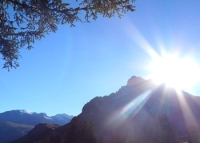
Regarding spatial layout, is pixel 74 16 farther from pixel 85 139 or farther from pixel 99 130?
pixel 99 130

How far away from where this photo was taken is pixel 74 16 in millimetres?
11211

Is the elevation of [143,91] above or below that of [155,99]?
above

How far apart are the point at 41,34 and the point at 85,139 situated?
2872 cm

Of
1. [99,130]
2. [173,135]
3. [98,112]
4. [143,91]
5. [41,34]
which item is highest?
[143,91]

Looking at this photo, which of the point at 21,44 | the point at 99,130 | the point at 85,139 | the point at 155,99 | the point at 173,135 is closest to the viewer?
the point at 21,44

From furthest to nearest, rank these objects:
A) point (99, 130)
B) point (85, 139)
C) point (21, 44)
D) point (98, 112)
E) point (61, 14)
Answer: point (98, 112)
point (99, 130)
point (85, 139)
point (21, 44)
point (61, 14)

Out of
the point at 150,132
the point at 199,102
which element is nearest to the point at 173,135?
the point at 150,132

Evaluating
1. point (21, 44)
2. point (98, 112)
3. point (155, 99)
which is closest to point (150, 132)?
point (98, 112)

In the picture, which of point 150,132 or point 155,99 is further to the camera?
point 155,99

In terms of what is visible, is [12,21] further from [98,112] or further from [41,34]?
[98,112]

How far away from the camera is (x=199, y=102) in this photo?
14950cm

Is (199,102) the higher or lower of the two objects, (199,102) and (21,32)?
the higher

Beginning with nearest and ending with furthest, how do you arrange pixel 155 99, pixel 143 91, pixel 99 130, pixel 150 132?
pixel 150 132, pixel 99 130, pixel 155 99, pixel 143 91

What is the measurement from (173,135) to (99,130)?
58.1 m
